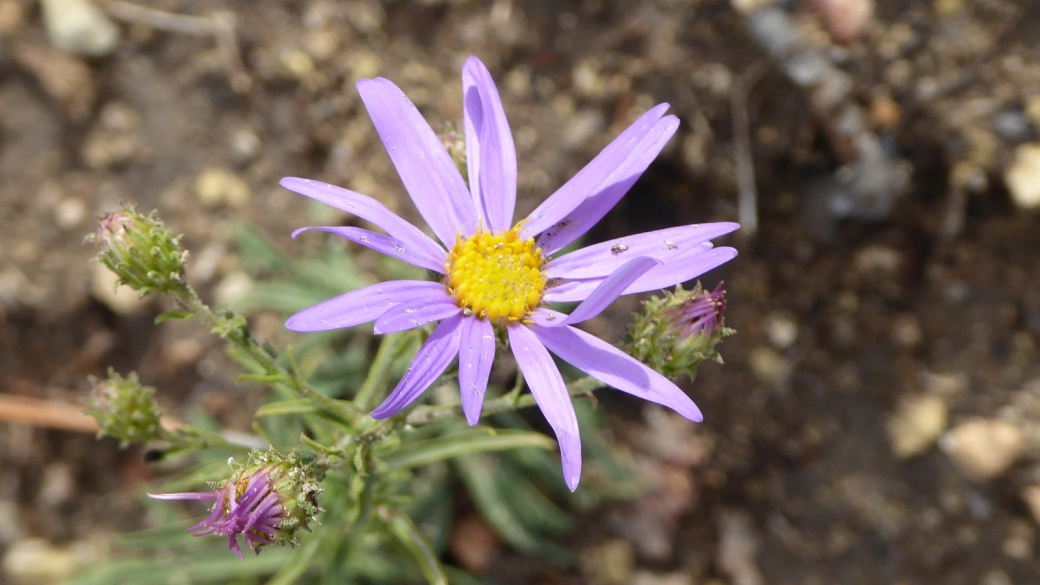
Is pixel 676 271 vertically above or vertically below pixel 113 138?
below

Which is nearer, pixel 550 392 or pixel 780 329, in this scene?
pixel 550 392

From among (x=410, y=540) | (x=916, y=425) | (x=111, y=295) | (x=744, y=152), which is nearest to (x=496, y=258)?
(x=410, y=540)

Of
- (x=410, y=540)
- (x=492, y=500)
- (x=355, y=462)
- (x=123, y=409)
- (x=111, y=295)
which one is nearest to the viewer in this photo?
(x=355, y=462)

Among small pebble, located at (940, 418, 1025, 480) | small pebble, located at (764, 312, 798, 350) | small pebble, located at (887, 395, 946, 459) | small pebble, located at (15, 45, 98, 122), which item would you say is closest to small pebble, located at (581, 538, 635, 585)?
small pebble, located at (764, 312, 798, 350)

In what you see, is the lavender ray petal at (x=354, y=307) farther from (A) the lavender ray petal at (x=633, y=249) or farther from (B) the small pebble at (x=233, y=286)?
(B) the small pebble at (x=233, y=286)

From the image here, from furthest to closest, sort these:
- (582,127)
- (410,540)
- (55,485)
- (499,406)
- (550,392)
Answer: (582,127), (55,485), (410,540), (499,406), (550,392)

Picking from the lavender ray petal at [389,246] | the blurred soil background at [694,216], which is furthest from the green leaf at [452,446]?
the blurred soil background at [694,216]

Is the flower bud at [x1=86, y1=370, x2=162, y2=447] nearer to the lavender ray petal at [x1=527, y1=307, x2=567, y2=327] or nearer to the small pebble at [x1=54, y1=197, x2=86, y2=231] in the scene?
the lavender ray petal at [x1=527, y1=307, x2=567, y2=327]

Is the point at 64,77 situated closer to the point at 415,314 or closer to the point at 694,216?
the point at 415,314

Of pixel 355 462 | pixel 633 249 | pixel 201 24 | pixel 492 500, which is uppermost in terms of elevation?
pixel 201 24
